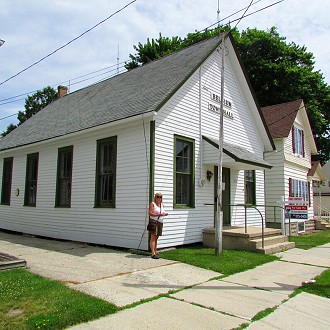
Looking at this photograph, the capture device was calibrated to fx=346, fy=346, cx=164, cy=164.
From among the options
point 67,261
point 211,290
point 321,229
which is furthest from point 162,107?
point 321,229

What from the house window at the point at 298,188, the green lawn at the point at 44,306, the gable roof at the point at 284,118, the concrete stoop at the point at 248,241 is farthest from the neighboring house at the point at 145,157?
the green lawn at the point at 44,306

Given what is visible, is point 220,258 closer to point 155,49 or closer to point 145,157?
point 145,157

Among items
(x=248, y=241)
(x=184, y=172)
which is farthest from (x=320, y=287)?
(x=184, y=172)

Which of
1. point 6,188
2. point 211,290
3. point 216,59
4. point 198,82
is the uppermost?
point 216,59

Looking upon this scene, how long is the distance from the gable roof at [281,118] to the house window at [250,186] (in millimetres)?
4418

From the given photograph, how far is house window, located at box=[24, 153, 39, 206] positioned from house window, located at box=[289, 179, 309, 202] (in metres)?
12.4

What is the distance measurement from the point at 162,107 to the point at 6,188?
33.9ft

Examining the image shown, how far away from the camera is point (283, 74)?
29.8 meters

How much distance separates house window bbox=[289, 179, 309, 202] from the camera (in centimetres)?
1806

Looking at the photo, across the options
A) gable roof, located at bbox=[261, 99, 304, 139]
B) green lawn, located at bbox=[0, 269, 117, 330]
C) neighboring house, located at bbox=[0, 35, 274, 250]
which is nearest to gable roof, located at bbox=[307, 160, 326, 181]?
gable roof, located at bbox=[261, 99, 304, 139]

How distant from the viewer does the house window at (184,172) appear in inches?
409

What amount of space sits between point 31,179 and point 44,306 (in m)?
10.6

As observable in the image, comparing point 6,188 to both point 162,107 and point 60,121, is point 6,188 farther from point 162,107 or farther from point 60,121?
point 162,107

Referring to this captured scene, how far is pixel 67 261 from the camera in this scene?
8.12 meters
